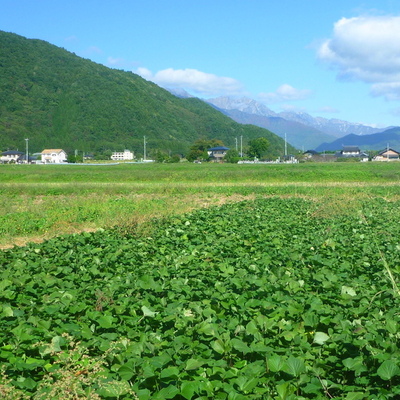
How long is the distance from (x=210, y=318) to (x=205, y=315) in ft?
0.49

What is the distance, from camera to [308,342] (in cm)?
471

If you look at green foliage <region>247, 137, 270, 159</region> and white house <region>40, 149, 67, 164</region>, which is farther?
white house <region>40, 149, 67, 164</region>

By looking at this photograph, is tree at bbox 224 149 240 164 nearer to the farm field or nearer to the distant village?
the distant village

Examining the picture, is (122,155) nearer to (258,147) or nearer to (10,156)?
(10,156)

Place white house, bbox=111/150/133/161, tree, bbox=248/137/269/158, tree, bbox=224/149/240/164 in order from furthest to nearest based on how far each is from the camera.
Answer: white house, bbox=111/150/133/161
tree, bbox=248/137/269/158
tree, bbox=224/149/240/164

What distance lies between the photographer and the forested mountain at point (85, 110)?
109875 mm

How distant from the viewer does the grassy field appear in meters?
14.1

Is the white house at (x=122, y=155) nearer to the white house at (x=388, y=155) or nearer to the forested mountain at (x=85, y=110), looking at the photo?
the forested mountain at (x=85, y=110)

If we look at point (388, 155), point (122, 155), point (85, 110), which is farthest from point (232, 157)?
point (85, 110)

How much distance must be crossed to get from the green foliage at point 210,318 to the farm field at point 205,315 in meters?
0.02

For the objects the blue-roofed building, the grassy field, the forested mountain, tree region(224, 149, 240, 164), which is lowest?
the grassy field

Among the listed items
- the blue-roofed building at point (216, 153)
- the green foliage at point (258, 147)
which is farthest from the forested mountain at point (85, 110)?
the green foliage at point (258, 147)

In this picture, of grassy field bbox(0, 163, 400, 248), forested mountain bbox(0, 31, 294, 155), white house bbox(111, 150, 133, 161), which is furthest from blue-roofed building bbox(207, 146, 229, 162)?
grassy field bbox(0, 163, 400, 248)

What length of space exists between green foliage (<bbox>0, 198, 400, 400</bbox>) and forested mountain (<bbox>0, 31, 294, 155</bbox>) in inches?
3889
